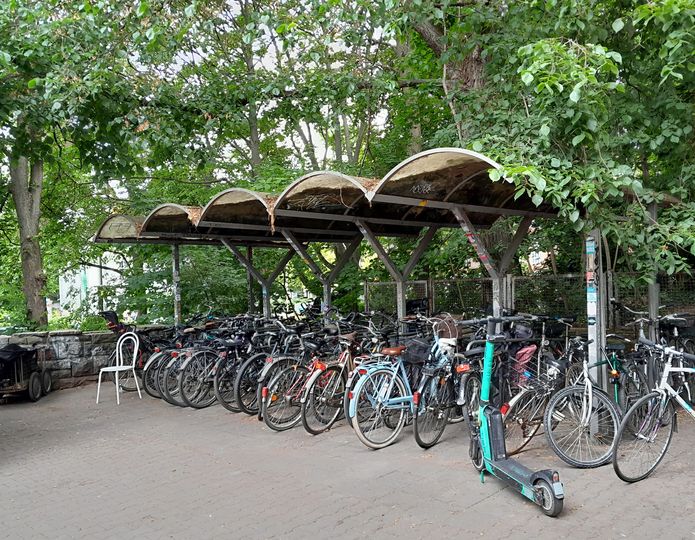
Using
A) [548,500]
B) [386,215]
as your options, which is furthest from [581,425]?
[386,215]

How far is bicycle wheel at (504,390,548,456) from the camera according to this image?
15.7 feet

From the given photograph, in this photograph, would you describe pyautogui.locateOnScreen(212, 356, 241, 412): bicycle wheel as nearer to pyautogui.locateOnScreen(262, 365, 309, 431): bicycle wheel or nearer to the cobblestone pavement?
the cobblestone pavement

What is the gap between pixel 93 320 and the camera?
40.5 feet

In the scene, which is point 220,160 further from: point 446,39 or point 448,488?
point 448,488

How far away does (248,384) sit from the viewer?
6.69m

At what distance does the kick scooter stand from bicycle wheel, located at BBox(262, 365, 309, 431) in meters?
2.14

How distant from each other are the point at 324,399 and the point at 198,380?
207 centimetres

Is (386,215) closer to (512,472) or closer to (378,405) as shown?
(378,405)

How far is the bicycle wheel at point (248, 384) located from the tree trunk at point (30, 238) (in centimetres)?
637

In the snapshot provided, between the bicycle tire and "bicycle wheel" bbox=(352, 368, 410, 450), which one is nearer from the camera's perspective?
"bicycle wheel" bbox=(352, 368, 410, 450)

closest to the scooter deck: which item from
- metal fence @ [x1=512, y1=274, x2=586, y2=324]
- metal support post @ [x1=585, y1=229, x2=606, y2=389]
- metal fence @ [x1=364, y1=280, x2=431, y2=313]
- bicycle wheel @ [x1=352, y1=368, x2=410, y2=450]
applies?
bicycle wheel @ [x1=352, y1=368, x2=410, y2=450]

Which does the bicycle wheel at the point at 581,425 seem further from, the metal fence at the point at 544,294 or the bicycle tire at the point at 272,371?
the bicycle tire at the point at 272,371

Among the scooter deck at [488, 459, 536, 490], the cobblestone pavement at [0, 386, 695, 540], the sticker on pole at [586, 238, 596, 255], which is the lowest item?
the cobblestone pavement at [0, 386, 695, 540]

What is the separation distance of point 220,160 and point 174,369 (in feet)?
25.9
